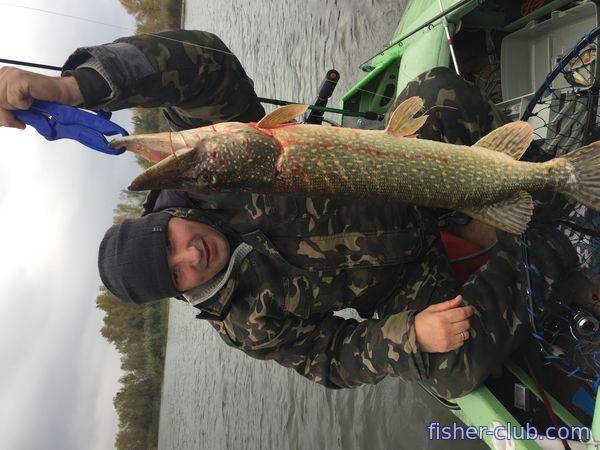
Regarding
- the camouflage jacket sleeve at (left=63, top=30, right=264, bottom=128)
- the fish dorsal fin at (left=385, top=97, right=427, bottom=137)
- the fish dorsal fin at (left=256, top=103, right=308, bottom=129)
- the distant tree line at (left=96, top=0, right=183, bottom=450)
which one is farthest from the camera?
the distant tree line at (left=96, top=0, right=183, bottom=450)

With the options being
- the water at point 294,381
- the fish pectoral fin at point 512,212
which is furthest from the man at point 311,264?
the water at point 294,381

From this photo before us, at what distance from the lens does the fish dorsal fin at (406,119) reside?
1.67 meters

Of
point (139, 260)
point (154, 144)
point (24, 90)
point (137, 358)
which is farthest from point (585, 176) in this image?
point (137, 358)

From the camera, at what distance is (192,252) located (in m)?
2.06

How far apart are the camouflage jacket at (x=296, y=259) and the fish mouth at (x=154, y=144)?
0.50 meters

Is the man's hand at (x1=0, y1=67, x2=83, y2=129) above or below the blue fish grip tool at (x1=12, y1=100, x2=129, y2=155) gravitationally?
above

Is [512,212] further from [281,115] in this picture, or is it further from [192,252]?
[192,252]

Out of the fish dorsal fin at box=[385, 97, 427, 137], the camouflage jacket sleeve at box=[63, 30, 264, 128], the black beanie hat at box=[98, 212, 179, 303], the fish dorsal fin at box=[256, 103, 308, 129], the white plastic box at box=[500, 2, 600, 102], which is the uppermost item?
the white plastic box at box=[500, 2, 600, 102]

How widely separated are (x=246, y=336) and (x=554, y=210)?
1551 mm

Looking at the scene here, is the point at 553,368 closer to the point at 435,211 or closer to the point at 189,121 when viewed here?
the point at 435,211

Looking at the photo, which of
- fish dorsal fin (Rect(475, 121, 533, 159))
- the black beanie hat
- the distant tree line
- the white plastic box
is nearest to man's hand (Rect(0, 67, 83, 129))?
the black beanie hat

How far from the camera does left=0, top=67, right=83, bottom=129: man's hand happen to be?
153 centimetres

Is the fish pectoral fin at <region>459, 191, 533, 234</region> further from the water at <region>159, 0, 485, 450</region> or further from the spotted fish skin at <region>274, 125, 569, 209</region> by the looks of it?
the water at <region>159, 0, 485, 450</region>

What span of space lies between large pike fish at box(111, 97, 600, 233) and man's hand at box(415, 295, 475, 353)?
1.33 ft
